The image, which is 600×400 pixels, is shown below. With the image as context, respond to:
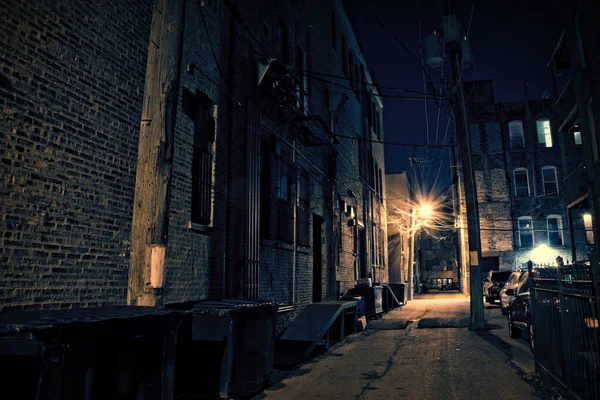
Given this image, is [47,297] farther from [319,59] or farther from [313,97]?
[319,59]

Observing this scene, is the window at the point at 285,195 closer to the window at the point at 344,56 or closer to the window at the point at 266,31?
the window at the point at 266,31

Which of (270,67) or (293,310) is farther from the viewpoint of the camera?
(293,310)

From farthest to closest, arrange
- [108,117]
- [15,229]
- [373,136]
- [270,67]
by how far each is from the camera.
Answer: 1. [373,136]
2. [270,67]
3. [108,117]
4. [15,229]

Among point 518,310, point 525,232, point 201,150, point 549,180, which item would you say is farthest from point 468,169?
point 549,180

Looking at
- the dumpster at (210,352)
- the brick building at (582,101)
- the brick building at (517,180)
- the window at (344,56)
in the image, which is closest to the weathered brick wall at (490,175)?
the brick building at (517,180)

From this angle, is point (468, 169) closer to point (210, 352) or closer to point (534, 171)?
point (210, 352)

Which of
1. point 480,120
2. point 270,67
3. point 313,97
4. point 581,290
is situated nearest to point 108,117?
point 270,67

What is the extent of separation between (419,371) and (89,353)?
5.91m

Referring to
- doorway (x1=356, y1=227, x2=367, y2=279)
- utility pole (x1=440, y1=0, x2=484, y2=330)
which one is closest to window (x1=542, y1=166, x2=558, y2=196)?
doorway (x1=356, y1=227, x2=367, y2=279)

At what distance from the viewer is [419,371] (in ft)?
25.6

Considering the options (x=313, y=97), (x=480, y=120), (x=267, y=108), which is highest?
(x=480, y=120)

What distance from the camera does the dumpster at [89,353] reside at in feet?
10.5

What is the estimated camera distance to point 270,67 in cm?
1047

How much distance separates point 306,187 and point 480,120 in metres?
26.5
